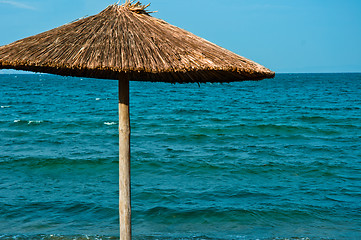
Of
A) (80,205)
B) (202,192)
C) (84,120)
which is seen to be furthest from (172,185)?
(84,120)

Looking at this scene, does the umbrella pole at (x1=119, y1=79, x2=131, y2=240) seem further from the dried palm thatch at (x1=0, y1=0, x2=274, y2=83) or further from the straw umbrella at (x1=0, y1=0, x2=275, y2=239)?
the dried palm thatch at (x1=0, y1=0, x2=274, y2=83)

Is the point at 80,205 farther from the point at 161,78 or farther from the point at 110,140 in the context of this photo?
the point at 110,140

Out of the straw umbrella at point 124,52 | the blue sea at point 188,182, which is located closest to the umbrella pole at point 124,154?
the straw umbrella at point 124,52

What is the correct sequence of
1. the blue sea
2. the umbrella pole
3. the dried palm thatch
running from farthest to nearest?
the blue sea < the umbrella pole < the dried palm thatch

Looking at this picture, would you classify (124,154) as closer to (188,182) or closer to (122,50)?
(122,50)

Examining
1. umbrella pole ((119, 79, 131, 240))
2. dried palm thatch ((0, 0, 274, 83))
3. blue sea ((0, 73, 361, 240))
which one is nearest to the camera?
dried palm thatch ((0, 0, 274, 83))

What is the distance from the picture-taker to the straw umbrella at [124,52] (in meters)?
3.23

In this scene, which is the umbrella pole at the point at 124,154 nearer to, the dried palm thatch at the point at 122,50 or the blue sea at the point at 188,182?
the dried palm thatch at the point at 122,50

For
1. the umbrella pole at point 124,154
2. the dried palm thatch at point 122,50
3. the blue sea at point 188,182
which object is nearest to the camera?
the dried palm thatch at point 122,50

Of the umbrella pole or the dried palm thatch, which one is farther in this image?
the umbrella pole

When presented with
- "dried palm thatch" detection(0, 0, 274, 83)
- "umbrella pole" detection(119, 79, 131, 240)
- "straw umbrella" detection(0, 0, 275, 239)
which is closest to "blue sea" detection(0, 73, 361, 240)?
"umbrella pole" detection(119, 79, 131, 240)

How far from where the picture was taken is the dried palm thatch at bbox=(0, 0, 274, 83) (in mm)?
3217

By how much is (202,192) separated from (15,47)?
658 cm

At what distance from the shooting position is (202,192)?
363 inches
